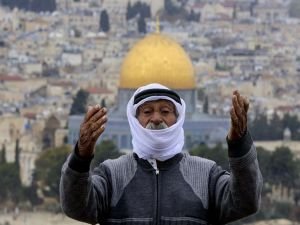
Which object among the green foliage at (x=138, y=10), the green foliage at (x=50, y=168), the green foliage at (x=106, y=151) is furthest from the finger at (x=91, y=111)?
the green foliage at (x=138, y=10)

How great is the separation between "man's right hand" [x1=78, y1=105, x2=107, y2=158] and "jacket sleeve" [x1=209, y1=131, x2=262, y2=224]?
1.27 ft

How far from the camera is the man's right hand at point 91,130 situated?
5.70 metres

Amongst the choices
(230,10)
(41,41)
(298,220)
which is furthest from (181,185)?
(230,10)

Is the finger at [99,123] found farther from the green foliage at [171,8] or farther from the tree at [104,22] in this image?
the green foliage at [171,8]

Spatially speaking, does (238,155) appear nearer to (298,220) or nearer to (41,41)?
(298,220)

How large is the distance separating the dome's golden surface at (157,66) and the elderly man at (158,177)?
36076mm

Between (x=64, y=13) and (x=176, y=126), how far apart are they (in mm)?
96098

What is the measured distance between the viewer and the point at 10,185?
3875 centimetres

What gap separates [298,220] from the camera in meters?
33.5

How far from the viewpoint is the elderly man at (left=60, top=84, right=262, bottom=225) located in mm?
5754

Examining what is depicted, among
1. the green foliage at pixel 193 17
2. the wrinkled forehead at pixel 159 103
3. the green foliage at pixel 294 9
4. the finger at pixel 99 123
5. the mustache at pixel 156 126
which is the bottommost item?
the green foliage at pixel 294 9

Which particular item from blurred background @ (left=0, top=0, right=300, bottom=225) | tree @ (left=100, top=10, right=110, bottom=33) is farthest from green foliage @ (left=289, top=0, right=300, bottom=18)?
tree @ (left=100, top=10, right=110, bottom=33)

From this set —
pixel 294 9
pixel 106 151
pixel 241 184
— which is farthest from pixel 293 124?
pixel 294 9

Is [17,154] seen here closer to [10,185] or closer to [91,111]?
[10,185]
